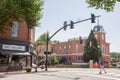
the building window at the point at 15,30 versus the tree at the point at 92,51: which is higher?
the building window at the point at 15,30

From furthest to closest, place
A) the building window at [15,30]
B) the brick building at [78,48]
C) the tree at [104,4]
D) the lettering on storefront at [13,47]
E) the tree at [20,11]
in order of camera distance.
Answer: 1. the brick building at [78,48]
2. the building window at [15,30]
3. the lettering on storefront at [13,47]
4. the tree at [20,11]
5. the tree at [104,4]

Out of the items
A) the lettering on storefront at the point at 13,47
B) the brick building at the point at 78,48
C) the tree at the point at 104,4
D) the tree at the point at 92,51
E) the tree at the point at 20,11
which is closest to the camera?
the tree at the point at 104,4

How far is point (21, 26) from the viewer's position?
37688 millimetres

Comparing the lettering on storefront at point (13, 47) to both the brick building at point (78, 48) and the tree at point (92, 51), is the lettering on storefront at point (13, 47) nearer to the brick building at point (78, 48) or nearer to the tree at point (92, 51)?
the tree at point (92, 51)

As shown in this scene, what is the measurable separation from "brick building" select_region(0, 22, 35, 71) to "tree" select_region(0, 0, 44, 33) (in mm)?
4237

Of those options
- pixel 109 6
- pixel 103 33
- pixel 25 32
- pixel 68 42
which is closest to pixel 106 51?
pixel 103 33

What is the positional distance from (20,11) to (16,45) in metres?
8.48

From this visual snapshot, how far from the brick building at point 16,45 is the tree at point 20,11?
13.9 ft

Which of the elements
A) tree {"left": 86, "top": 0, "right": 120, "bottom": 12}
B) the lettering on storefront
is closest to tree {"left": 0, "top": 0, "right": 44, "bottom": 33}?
the lettering on storefront

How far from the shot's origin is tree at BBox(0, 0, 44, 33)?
91.4 feet

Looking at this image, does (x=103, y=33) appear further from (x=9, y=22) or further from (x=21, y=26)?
(x=9, y=22)

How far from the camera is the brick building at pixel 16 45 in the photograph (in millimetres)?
34500

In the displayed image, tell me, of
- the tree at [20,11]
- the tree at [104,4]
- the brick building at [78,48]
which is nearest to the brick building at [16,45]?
the tree at [20,11]

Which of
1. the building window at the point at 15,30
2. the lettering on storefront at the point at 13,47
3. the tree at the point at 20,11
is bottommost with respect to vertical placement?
the lettering on storefront at the point at 13,47
